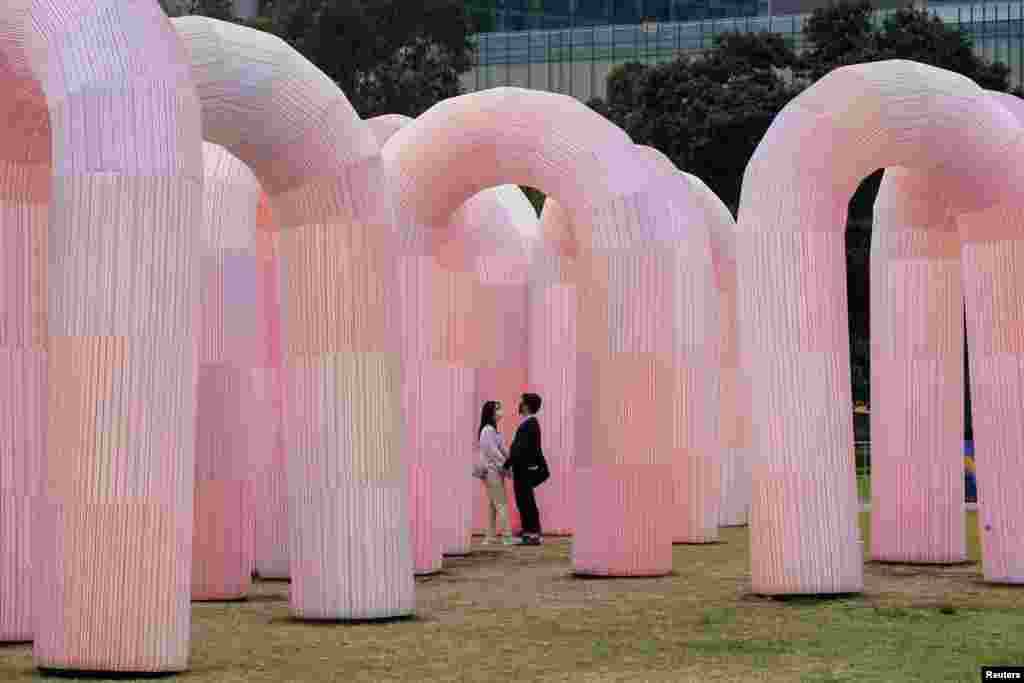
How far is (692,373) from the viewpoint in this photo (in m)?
21.9

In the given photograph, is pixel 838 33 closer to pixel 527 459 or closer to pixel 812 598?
pixel 527 459

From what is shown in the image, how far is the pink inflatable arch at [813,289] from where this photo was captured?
15.3 meters

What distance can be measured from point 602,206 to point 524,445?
3.77m

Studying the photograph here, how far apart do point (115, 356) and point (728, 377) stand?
1479 centimetres

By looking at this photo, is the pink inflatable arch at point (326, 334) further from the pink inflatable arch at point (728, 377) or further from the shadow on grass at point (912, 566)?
the pink inflatable arch at point (728, 377)

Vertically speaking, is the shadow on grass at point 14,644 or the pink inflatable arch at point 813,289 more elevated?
the pink inflatable arch at point 813,289

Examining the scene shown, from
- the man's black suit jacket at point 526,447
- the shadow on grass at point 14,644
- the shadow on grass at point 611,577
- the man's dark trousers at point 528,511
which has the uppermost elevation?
the man's black suit jacket at point 526,447

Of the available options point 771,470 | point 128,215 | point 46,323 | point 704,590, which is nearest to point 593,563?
point 704,590

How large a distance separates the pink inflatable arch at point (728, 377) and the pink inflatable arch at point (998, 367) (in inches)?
311

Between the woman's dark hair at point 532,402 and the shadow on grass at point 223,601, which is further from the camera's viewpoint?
the woman's dark hair at point 532,402

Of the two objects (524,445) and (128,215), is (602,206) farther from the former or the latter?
(128,215)

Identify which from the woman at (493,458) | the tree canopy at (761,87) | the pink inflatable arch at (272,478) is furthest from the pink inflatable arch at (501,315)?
the tree canopy at (761,87)

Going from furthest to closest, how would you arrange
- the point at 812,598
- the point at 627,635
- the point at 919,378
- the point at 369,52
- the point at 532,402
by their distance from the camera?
the point at 369,52 → the point at 532,402 → the point at 919,378 → the point at 812,598 → the point at 627,635

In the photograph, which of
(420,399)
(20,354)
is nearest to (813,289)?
(420,399)
